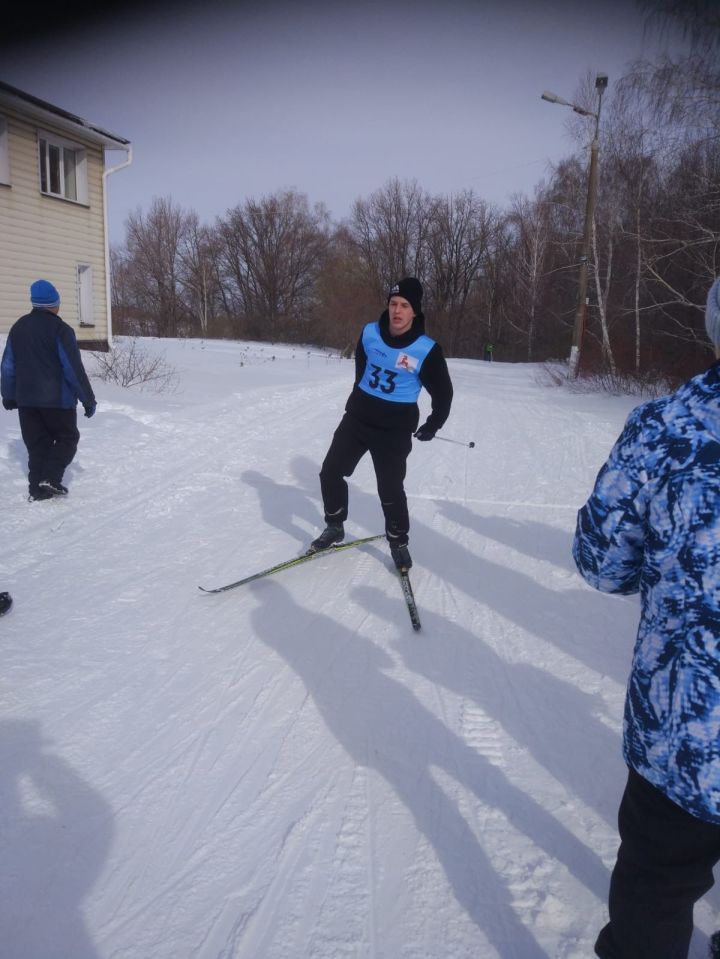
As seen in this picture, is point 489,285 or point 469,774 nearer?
point 469,774

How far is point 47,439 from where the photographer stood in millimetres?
5383

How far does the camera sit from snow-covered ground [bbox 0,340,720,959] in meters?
1.89

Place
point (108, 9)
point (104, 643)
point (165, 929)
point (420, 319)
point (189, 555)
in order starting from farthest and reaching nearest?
point (108, 9) → point (189, 555) → point (420, 319) → point (104, 643) → point (165, 929)

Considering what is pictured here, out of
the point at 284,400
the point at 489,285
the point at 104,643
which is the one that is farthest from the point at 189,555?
the point at 489,285

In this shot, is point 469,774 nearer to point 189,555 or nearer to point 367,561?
point 367,561

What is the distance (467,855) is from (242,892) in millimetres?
737

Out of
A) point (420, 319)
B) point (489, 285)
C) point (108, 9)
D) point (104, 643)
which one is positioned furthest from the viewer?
point (489, 285)

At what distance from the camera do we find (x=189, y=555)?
15.0ft

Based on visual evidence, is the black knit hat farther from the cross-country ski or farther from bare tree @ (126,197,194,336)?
bare tree @ (126,197,194,336)

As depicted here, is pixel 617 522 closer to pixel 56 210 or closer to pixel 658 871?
pixel 658 871

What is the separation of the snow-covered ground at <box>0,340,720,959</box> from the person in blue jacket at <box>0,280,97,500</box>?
1.26 feet

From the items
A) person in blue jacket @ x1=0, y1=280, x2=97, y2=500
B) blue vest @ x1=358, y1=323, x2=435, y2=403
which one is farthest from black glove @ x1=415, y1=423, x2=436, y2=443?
person in blue jacket @ x1=0, y1=280, x2=97, y2=500

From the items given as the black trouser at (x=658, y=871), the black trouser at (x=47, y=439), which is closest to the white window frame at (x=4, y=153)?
the black trouser at (x=47, y=439)

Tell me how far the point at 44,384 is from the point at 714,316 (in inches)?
199
